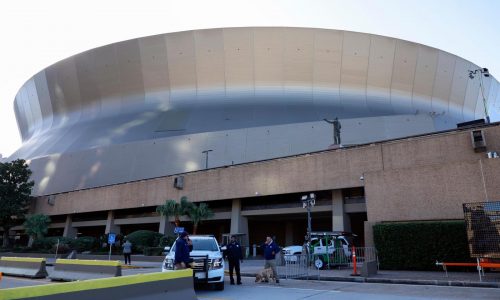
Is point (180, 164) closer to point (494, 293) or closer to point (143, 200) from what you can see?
point (143, 200)

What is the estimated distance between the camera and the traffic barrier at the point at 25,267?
16438mm

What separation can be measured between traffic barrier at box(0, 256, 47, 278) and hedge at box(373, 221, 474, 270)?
49.7 feet

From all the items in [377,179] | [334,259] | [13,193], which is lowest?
[334,259]

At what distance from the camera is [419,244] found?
17.8 metres

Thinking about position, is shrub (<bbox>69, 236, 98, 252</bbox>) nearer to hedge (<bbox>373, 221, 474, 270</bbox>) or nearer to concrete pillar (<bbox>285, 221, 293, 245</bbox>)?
concrete pillar (<bbox>285, 221, 293, 245</bbox>)

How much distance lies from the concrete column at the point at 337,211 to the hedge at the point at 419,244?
335 inches

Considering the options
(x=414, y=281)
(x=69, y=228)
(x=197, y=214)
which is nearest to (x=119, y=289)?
(x=414, y=281)

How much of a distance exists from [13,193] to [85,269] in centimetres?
3933

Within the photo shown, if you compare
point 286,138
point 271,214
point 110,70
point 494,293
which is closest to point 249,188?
point 271,214

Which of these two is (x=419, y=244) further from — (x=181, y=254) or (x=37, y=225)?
(x=37, y=225)

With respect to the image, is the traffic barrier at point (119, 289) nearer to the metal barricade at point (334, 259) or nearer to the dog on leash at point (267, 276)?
the dog on leash at point (267, 276)

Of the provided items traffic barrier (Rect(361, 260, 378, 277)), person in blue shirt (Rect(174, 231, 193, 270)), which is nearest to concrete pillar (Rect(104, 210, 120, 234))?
traffic barrier (Rect(361, 260, 378, 277))

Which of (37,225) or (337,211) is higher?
(337,211)

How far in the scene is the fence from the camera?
17.5 meters
